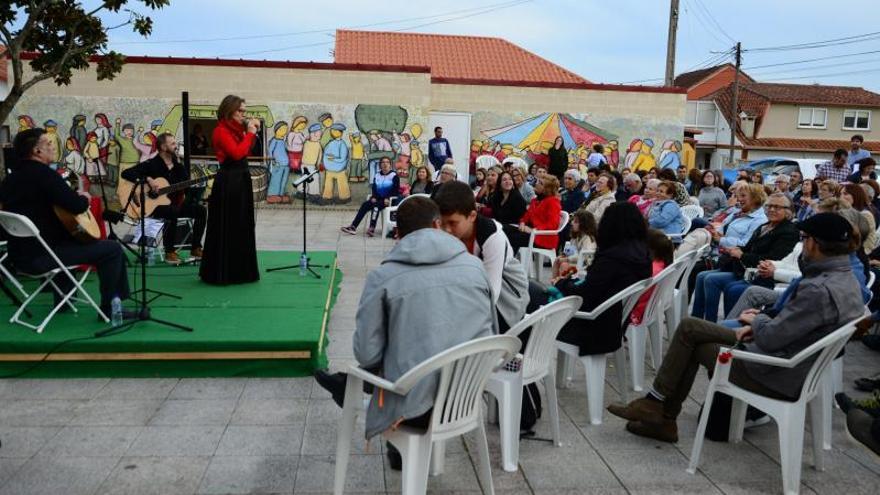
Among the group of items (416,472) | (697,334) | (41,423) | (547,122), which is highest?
(547,122)

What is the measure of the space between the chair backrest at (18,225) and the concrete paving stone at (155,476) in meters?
1.97

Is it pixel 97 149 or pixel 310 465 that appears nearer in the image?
pixel 310 465

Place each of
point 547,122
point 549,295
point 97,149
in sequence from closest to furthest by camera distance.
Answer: point 549,295
point 97,149
point 547,122

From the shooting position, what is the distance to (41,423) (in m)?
4.09

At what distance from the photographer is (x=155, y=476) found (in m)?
3.46

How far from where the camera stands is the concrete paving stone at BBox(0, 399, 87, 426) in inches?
162

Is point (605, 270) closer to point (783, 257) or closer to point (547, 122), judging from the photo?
point (783, 257)

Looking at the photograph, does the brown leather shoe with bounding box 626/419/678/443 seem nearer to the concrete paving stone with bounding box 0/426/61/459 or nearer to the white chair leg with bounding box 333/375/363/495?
the white chair leg with bounding box 333/375/363/495

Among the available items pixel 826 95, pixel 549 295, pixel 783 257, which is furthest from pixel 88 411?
pixel 826 95

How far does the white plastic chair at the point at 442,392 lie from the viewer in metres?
2.73

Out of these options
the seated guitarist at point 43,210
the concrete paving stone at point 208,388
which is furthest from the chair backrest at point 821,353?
the seated guitarist at point 43,210

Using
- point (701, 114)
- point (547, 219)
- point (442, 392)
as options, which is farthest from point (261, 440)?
point (701, 114)

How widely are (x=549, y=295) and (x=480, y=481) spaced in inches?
67.7

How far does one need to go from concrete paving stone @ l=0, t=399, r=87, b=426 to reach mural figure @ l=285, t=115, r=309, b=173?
13.4 m
